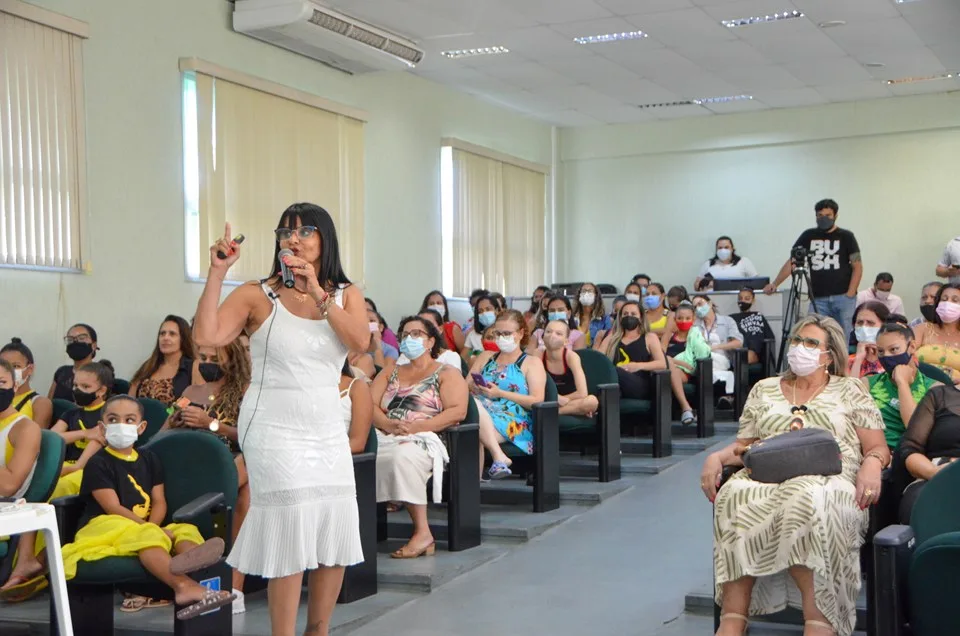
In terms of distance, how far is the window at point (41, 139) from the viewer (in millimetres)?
6898

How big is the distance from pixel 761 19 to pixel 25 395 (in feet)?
22.2

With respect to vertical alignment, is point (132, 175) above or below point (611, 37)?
below

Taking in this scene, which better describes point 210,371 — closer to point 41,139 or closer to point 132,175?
point 41,139

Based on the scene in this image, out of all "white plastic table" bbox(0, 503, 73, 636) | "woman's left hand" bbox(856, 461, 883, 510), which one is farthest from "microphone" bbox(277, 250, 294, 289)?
"woman's left hand" bbox(856, 461, 883, 510)

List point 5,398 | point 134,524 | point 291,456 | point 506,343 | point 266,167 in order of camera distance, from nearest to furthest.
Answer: point 291,456
point 134,524
point 5,398
point 506,343
point 266,167

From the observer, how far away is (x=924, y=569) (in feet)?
9.56

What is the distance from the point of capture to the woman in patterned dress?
11.7ft

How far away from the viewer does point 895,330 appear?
4289mm

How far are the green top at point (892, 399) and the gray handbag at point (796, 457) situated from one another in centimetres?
78

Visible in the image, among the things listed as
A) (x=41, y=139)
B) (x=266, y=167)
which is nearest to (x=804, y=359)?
(x=41, y=139)

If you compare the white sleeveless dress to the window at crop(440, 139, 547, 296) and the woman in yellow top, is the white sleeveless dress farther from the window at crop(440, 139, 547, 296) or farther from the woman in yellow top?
the window at crop(440, 139, 547, 296)

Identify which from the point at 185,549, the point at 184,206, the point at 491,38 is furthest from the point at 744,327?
the point at 185,549

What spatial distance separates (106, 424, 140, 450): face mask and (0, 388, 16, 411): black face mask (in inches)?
31.1

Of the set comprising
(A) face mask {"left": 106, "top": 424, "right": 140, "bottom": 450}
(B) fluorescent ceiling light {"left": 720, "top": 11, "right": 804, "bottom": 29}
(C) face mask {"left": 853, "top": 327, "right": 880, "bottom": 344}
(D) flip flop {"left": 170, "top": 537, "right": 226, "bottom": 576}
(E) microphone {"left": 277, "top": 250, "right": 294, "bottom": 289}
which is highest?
(B) fluorescent ceiling light {"left": 720, "top": 11, "right": 804, "bottom": 29}
